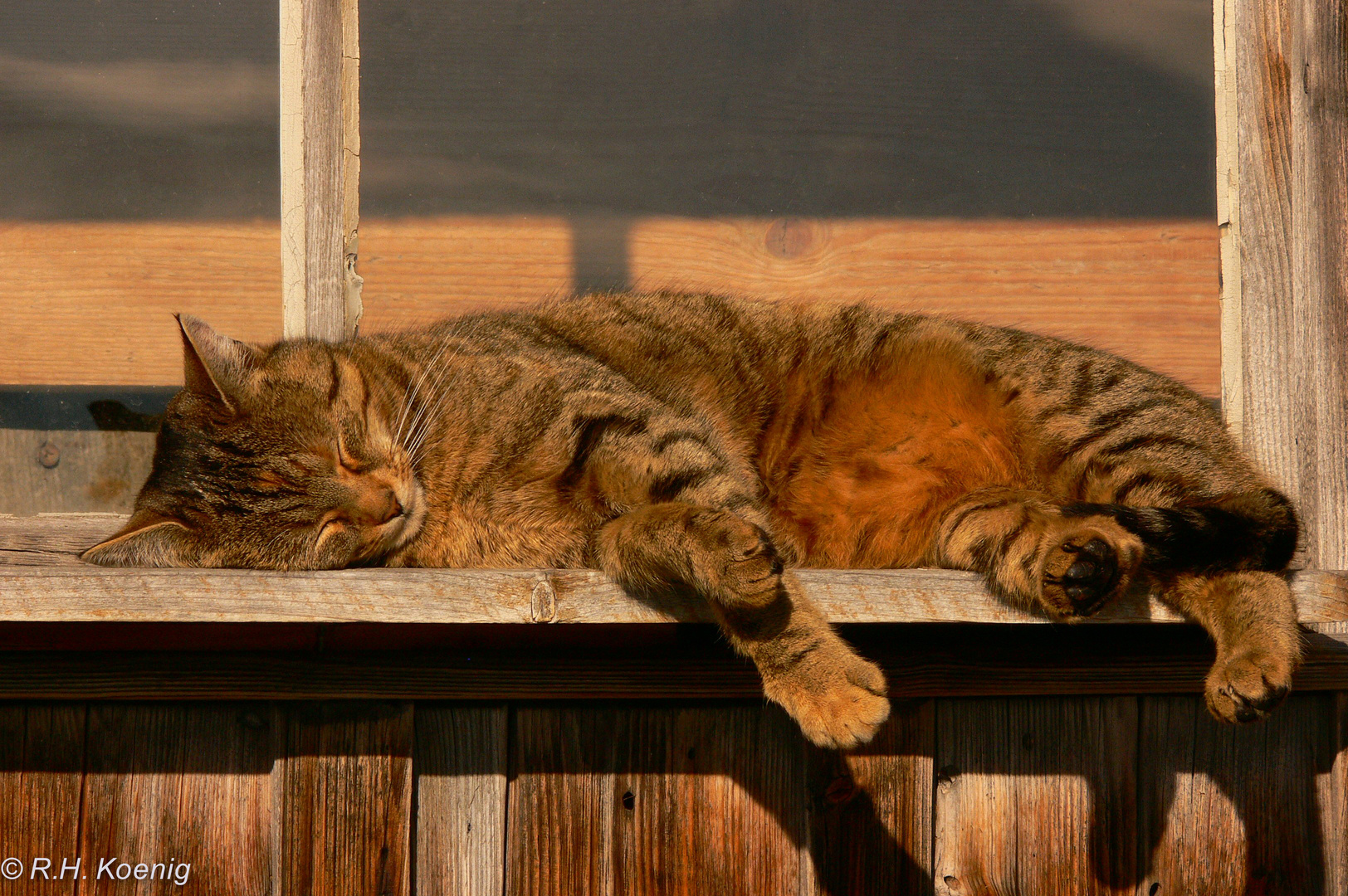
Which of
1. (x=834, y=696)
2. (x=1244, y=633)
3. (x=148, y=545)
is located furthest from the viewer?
(x=148, y=545)

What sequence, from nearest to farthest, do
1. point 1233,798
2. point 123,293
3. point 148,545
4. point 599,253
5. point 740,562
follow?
point 740,562
point 148,545
point 1233,798
point 123,293
point 599,253

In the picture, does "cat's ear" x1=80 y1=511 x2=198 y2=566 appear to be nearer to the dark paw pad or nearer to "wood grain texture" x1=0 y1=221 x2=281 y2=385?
"wood grain texture" x1=0 y1=221 x2=281 y2=385

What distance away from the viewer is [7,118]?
7.90ft

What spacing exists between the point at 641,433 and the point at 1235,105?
1580 millimetres

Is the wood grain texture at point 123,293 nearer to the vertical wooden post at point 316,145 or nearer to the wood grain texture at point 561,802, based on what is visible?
the vertical wooden post at point 316,145

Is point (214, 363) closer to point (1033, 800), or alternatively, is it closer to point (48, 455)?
point (48, 455)

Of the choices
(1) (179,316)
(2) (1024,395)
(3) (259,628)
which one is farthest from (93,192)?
(2) (1024,395)

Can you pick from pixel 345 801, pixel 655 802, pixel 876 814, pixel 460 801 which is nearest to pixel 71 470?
pixel 345 801

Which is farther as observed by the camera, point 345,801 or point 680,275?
point 680,275

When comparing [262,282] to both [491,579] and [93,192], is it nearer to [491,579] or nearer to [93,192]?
[93,192]

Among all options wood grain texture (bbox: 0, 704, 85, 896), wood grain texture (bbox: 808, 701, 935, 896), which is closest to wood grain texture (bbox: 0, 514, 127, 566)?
wood grain texture (bbox: 0, 704, 85, 896)

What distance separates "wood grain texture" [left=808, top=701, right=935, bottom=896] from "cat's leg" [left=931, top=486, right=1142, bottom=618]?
44cm

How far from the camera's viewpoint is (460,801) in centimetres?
214

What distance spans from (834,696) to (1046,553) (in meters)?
0.46
